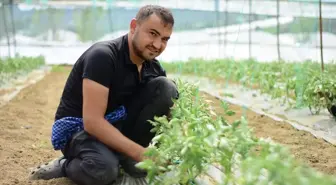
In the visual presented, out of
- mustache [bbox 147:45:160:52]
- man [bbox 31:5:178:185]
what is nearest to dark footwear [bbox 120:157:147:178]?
man [bbox 31:5:178:185]

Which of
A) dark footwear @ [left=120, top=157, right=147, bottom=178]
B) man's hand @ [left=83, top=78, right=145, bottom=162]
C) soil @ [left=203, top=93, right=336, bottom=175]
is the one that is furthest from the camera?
soil @ [left=203, top=93, right=336, bottom=175]

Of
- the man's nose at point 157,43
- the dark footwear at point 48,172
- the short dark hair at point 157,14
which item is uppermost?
the short dark hair at point 157,14

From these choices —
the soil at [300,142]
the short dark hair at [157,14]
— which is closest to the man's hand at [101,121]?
the short dark hair at [157,14]

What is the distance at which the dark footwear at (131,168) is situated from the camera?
95.8 inches

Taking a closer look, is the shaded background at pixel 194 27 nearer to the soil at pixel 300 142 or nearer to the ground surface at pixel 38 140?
the soil at pixel 300 142

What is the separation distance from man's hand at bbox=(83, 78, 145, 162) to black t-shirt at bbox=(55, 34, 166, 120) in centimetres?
4

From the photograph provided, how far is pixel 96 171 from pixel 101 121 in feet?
0.92

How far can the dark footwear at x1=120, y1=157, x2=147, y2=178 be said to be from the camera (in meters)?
2.43

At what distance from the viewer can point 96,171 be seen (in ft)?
7.38

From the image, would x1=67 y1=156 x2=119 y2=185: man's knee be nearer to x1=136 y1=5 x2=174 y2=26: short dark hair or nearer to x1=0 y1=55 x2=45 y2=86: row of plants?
x1=136 y1=5 x2=174 y2=26: short dark hair

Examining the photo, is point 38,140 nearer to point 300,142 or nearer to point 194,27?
point 300,142

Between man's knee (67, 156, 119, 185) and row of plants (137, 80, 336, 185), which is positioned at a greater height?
row of plants (137, 80, 336, 185)

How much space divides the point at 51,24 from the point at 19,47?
111 centimetres

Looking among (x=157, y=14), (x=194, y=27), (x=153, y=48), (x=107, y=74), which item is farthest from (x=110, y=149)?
(x=194, y=27)
